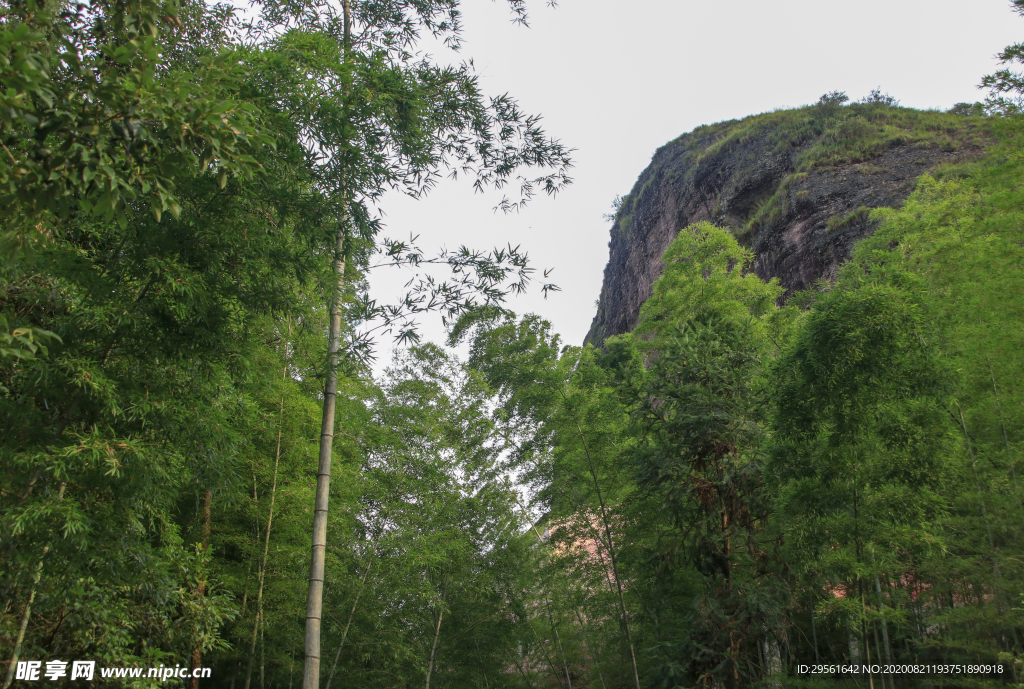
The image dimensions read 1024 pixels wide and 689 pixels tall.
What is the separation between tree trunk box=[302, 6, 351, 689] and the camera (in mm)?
3592

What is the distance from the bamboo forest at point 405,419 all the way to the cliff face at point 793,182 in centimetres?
729

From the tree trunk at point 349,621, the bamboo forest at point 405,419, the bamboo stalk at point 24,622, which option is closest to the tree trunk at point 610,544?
the bamboo forest at point 405,419

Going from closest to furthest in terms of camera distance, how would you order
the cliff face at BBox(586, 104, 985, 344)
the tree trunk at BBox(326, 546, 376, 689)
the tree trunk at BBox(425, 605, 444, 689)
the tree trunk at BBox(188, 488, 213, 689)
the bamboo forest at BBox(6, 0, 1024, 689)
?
the bamboo forest at BBox(6, 0, 1024, 689)
the tree trunk at BBox(188, 488, 213, 689)
the tree trunk at BBox(326, 546, 376, 689)
the tree trunk at BBox(425, 605, 444, 689)
the cliff face at BBox(586, 104, 985, 344)

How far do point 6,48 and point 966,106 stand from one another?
24.6 meters

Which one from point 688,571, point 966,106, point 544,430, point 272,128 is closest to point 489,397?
point 544,430

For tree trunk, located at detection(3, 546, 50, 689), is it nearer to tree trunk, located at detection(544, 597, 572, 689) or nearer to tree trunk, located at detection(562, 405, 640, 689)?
tree trunk, located at detection(562, 405, 640, 689)

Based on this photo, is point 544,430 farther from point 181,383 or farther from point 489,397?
point 181,383

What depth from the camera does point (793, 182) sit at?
18.3 meters

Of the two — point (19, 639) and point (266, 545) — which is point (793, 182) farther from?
point (19, 639)

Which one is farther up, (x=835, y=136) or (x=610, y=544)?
(x=835, y=136)

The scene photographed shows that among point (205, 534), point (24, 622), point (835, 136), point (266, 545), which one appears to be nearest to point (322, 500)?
point (24, 622)

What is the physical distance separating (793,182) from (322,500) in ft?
A: 60.0

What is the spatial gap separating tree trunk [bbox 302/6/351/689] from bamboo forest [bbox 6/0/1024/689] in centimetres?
2

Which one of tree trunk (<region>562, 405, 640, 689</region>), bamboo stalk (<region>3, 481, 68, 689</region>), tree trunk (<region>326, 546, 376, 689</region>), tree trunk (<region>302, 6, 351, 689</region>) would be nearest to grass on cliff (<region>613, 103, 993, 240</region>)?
tree trunk (<region>562, 405, 640, 689</region>)
